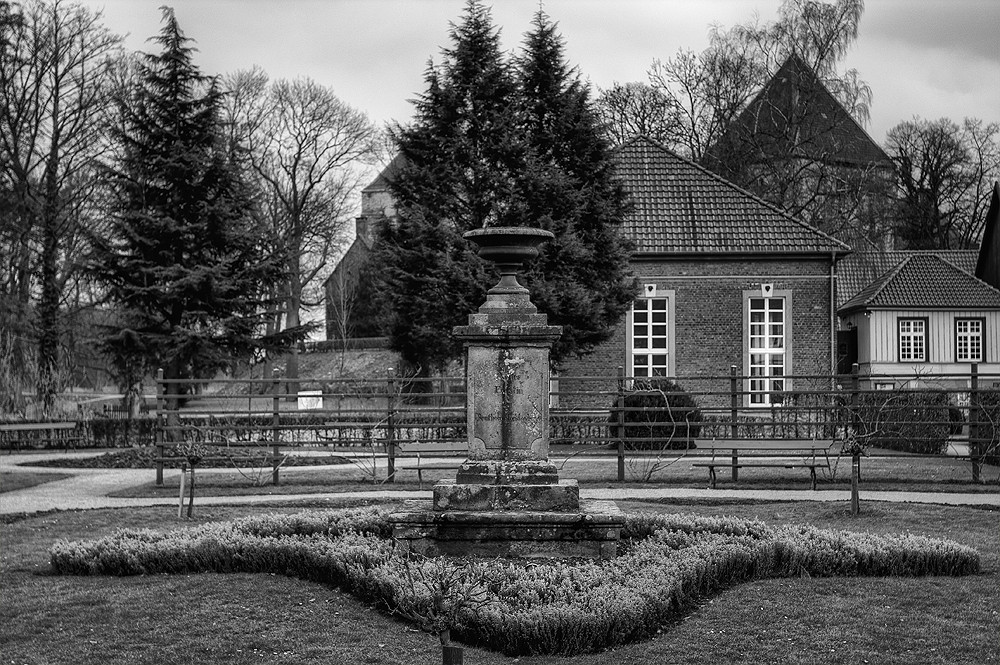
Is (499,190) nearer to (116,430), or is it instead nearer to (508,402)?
(116,430)

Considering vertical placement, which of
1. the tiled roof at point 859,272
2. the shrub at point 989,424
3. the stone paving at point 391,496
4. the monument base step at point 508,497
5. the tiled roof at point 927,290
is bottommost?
the stone paving at point 391,496

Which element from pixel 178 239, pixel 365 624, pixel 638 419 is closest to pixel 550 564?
pixel 365 624

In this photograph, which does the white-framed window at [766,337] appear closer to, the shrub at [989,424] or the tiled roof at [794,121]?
the tiled roof at [794,121]

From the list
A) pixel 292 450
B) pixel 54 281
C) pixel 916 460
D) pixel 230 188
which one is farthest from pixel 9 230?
pixel 916 460

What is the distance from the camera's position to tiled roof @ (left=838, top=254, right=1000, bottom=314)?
36219mm

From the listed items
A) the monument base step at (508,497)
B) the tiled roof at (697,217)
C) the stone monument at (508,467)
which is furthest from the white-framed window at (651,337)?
the monument base step at (508,497)

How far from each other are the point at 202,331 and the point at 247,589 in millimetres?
18093

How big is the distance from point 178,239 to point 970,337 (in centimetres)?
2480

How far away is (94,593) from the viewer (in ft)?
30.5

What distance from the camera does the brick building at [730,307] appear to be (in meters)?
30.3

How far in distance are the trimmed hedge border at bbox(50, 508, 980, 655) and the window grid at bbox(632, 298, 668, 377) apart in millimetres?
19050

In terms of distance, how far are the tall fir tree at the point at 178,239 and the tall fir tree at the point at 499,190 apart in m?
3.81

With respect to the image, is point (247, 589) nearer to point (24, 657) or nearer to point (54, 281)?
point (24, 657)

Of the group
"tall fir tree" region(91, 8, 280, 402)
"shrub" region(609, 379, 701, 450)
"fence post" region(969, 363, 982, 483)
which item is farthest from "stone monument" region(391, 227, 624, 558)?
"tall fir tree" region(91, 8, 280, 402)
